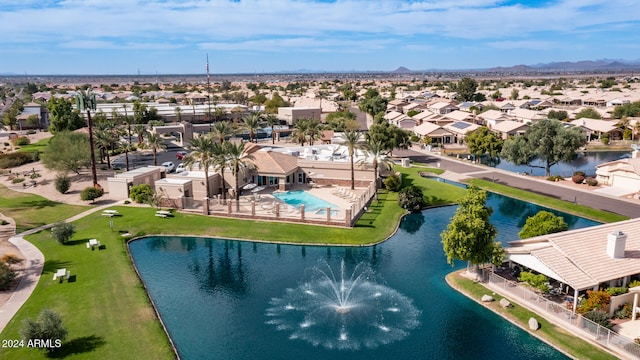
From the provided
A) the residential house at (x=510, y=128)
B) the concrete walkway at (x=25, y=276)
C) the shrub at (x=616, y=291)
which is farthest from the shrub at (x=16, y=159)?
the residential house at (x=510, y=128)

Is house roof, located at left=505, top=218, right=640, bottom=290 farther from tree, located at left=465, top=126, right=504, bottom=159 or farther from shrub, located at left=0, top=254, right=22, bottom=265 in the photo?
tree, located at left=465, top=126, right=504, bottom=159

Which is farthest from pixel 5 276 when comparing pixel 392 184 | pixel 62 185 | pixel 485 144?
pixel 485 144

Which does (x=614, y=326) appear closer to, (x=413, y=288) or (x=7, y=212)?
(x=413, y=288)

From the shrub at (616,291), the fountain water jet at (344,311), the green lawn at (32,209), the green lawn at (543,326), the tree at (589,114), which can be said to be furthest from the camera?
the tree at (589,114)

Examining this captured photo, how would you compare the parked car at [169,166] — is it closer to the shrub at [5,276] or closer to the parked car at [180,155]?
the parked car at [180,155]

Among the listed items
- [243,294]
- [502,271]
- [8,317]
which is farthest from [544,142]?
[8,317]

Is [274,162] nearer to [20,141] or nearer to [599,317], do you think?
[599,317]

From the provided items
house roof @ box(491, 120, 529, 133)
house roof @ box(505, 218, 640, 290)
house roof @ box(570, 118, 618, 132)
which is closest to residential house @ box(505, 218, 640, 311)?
house roof @ box(505, 218, 640, 290)
